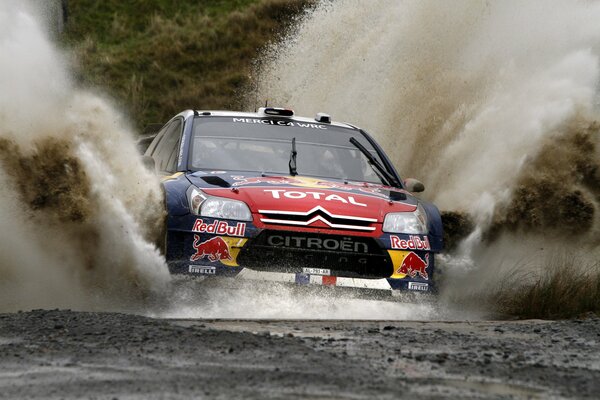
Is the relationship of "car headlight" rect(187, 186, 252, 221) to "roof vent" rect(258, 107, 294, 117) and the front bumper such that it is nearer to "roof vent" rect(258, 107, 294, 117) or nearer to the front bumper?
the front bumper

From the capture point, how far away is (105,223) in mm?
9102

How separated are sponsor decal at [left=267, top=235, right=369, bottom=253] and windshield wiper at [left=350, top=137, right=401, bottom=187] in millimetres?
1530

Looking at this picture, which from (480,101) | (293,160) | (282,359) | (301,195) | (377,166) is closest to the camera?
(282,359)

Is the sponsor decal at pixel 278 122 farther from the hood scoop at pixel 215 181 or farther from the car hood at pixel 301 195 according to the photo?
the hood scoop at pixel 215 181

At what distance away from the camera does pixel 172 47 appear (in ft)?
124

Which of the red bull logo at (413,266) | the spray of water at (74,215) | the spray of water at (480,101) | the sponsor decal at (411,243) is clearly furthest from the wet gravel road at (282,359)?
the spray of water at (480,101)

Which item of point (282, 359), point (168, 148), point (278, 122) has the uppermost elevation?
point (278, 122)

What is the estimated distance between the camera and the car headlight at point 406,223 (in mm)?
8984

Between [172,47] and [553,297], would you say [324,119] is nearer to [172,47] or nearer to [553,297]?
[553,297]

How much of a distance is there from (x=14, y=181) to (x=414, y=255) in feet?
9.73

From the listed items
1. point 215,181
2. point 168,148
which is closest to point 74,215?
point 215,181

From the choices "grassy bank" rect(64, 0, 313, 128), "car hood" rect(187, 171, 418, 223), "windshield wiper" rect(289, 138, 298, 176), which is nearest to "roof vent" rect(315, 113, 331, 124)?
"windshield wiper" rect(289, 138, 298, 176)

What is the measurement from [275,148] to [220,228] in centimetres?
170

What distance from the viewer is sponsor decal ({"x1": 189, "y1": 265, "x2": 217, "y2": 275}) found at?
8.53 metres
